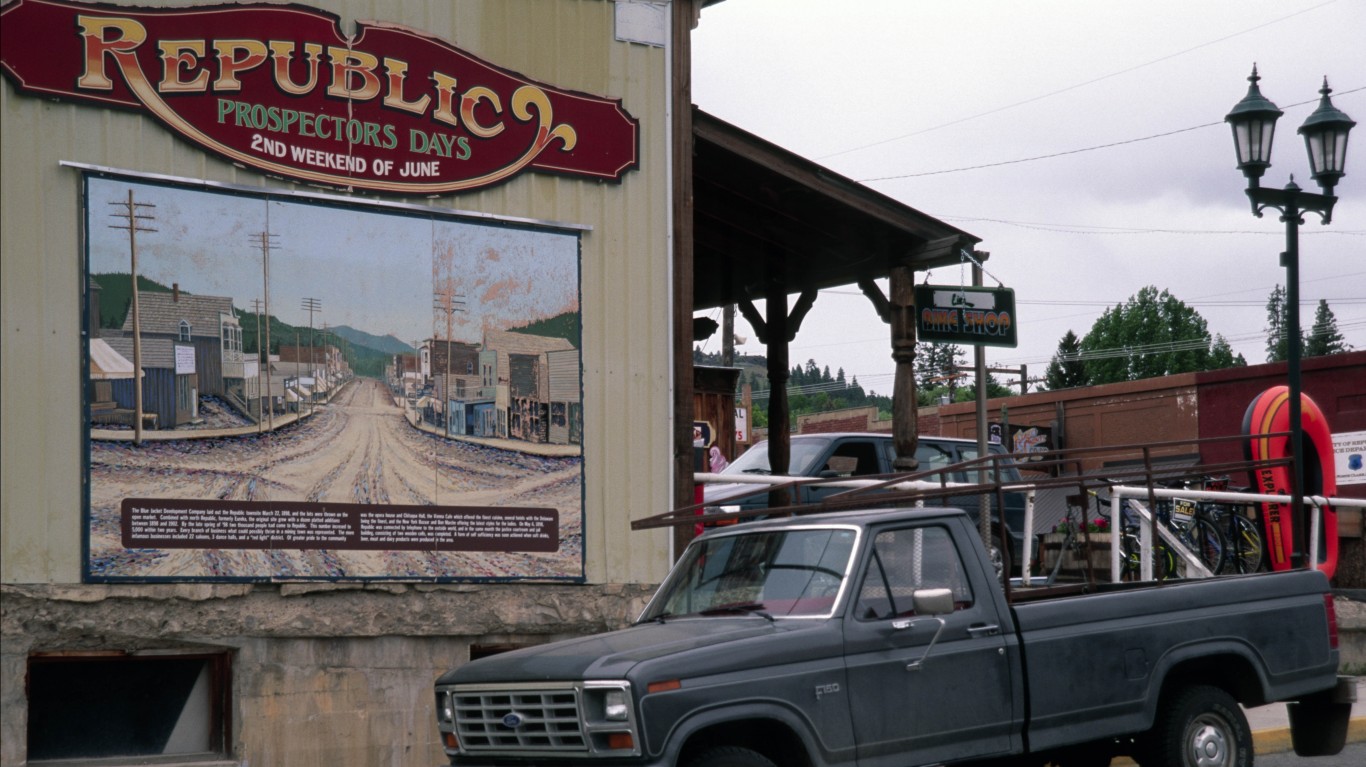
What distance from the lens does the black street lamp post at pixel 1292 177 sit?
41.8 feet

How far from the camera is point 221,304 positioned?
910 cm

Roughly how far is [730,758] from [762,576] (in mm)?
1131

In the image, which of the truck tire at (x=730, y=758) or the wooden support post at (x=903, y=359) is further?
the wooden support post at (x=903, y=359)

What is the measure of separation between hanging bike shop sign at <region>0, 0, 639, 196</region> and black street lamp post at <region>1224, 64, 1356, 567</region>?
18.9 ft

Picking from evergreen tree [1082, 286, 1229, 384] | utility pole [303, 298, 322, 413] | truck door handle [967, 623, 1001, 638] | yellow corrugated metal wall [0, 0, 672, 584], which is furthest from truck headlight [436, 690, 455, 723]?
evergreen tree [1082, 286, 1229, 384]

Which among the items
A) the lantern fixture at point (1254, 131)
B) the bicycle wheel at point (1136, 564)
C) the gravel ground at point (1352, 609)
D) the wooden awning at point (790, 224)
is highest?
the lantern fixture at point (1254, 131)

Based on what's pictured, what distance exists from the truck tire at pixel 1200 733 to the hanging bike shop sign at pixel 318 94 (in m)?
5.43

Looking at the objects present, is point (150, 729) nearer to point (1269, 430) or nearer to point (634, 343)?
point (634, 343)

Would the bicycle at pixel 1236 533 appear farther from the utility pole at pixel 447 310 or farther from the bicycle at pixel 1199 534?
the utility pole at pixel 447 310

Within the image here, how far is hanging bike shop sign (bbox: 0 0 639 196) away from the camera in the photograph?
28.6ft

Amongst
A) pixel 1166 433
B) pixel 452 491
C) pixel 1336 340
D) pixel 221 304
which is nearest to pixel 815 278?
pixel 452 491

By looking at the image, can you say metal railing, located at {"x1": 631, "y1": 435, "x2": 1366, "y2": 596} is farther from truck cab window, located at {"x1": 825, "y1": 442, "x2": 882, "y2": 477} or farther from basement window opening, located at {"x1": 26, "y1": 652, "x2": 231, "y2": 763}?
basement window opening, located at {"x1": 26, "y1": 652, "x2": 231, "y2": 763}

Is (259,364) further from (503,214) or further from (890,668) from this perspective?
(890,668)

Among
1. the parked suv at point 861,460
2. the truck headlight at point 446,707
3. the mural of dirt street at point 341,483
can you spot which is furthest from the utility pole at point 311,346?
the parked suv at point 861,460
